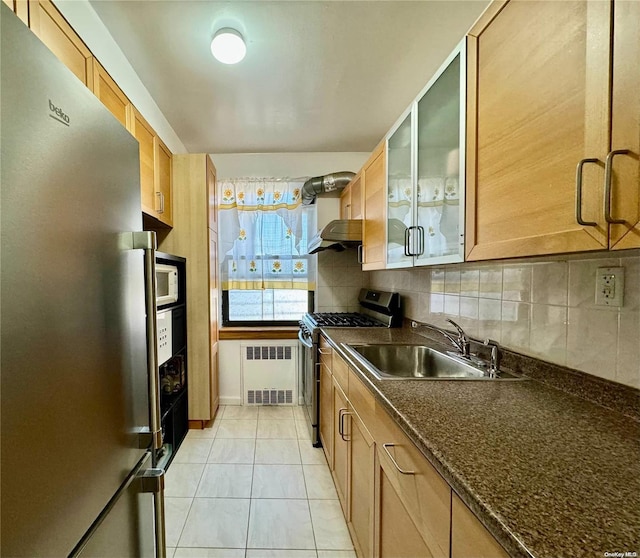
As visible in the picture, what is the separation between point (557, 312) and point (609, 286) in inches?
7.8

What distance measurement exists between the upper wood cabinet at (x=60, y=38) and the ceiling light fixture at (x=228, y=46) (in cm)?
58

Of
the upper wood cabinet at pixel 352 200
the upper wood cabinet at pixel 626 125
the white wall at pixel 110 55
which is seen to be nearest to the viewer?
the upper wood cabinet at pixel 626 125

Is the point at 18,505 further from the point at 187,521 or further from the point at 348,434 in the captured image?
the point at 187,521

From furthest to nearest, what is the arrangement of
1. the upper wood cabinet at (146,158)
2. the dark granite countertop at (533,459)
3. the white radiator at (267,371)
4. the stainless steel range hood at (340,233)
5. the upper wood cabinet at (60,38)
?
the white radiator at (267,371), the stainless steel range hood at (340,233), the upper wood cabinet at (146,158), the upper wood cabinet at (60,38), the dark granite countertop at (533,459)

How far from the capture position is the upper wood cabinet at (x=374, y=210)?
6.68 feet

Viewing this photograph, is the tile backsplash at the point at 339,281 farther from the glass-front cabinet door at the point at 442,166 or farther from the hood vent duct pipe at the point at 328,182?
the glass-front cabinet door at the point at 442,166

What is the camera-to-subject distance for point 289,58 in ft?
5.86

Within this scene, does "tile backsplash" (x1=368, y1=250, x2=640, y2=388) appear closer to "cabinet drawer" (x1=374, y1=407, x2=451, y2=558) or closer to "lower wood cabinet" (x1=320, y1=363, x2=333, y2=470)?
"cabinet drawer" (x1=374, y1=407, x2=451, y2=558)

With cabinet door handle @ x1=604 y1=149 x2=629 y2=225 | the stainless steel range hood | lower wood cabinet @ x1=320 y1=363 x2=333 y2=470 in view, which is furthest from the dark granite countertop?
the stainless steel range hood

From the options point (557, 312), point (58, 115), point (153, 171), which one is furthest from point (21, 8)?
point (557, 312)

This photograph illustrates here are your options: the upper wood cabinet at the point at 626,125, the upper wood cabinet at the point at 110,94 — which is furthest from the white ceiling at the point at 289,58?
the upper wood cabinet at the point at 626,125

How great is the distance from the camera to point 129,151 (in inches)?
37.7

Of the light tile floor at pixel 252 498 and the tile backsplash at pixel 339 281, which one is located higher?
the tile backsplash at pixel 339 281

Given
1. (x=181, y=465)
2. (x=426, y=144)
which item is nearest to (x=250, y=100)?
(x=426, y=144)
